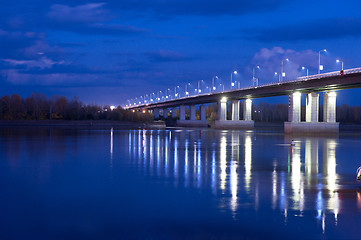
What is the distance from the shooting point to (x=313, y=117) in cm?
9662

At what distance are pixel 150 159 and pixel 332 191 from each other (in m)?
14.9

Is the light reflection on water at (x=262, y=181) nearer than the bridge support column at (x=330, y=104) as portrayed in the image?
Yes

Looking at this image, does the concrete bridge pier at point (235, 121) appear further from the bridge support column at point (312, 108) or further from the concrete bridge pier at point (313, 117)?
the bridge support column at point (312, 108)

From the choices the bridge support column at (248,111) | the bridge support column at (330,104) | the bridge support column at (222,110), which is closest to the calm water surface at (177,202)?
the bridge support column at (330,104)

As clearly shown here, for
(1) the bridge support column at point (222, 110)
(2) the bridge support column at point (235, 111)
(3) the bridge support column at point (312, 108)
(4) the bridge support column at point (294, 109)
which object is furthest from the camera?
(1) the bridge support column at point (222, 110)

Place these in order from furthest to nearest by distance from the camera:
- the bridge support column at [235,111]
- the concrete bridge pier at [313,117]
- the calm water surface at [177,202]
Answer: the bridge support column at [235,111] < the concrete bridge pier at [313,117] < the calm water surface at [177,202]

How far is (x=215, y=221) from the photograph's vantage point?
37.9 feet

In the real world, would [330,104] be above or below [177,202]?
above

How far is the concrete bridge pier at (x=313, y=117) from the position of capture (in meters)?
93.1

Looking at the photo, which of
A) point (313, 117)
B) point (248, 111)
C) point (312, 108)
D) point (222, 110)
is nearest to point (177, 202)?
point (313, 117)

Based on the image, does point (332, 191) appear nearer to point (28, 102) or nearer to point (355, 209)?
point (355, 209)

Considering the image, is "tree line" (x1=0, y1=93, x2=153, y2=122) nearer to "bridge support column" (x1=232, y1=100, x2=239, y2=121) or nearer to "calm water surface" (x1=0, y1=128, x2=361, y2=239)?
"bridge support column" (x1=232, y1=100, x2=239, y2=121)

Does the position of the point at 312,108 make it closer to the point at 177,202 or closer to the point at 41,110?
the point at 177,202

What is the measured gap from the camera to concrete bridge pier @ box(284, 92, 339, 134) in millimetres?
93062
